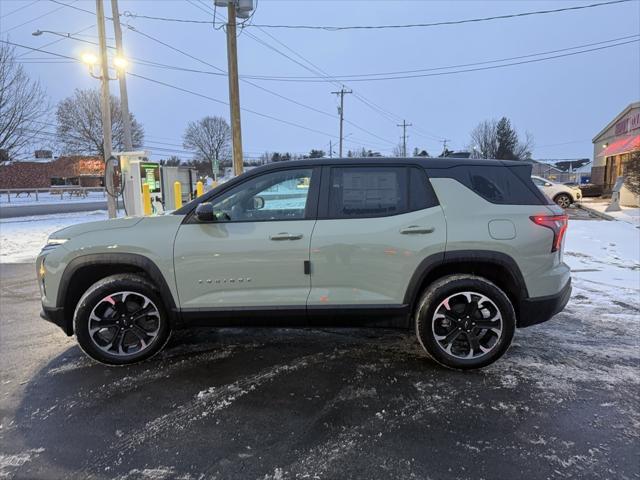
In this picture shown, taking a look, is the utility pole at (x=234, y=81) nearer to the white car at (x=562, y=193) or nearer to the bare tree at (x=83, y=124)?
the white car at (x=562, y=193)

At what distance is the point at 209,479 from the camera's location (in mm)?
2498

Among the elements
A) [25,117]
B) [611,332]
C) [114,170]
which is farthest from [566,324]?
[25,117]

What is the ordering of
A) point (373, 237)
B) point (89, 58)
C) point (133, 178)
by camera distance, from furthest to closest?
point (89, 58) → point (133, 178) → point (373, 237)

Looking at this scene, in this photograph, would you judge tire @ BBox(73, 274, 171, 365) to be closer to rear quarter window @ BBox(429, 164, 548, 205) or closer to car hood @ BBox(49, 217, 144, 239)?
car hood @ BBox(49, 217, 144, 239)

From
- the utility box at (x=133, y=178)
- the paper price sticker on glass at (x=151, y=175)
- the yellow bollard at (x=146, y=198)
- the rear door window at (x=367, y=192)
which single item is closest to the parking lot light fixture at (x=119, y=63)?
the paper price sticker on glass at (x=151, y=175)

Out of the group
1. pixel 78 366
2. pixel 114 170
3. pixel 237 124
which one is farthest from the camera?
pixel 114 170

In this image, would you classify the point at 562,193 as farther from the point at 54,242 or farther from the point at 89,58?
the point at 54,242

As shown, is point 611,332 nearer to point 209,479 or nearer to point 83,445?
point 209,479

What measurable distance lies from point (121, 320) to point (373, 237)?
2261 mm

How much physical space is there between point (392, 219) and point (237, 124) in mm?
11013

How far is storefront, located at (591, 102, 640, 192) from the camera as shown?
21023 mm

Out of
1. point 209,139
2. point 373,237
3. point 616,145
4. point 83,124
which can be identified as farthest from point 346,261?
point 209,139

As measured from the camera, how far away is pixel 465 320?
377cm

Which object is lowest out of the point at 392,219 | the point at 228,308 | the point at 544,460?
the point at 544,460
